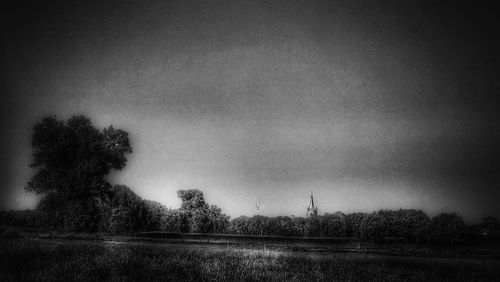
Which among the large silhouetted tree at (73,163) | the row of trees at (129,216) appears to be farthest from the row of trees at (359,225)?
the large silhouetted tree at (73,163)

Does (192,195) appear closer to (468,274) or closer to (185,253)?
(185,253)

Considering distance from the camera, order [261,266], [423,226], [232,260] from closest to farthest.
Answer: [261,266], [232,260], [423,226]

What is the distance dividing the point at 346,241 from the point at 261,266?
51.3 feet

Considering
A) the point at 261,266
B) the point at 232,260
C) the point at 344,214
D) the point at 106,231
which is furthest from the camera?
the point at 344,214

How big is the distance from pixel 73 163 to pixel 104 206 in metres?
5.93

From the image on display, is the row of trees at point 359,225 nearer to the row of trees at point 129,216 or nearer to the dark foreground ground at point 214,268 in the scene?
the row of trees at point 129,216

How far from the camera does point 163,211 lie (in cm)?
4675

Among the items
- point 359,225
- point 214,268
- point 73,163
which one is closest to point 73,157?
point 73,163

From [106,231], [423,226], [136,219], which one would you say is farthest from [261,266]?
[136,219]

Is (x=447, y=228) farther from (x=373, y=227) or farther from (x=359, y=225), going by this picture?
(x=359, y=225)

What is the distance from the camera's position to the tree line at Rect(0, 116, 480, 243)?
1476 inches

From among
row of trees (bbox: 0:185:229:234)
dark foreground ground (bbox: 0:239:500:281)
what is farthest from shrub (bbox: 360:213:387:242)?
dark foreground ground (bbox: 0:239:500:281)

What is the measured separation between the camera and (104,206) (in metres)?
39.7

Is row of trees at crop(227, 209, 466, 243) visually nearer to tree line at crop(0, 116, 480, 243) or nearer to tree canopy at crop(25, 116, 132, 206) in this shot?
tree line at crop(0, 116, 480, 243)
